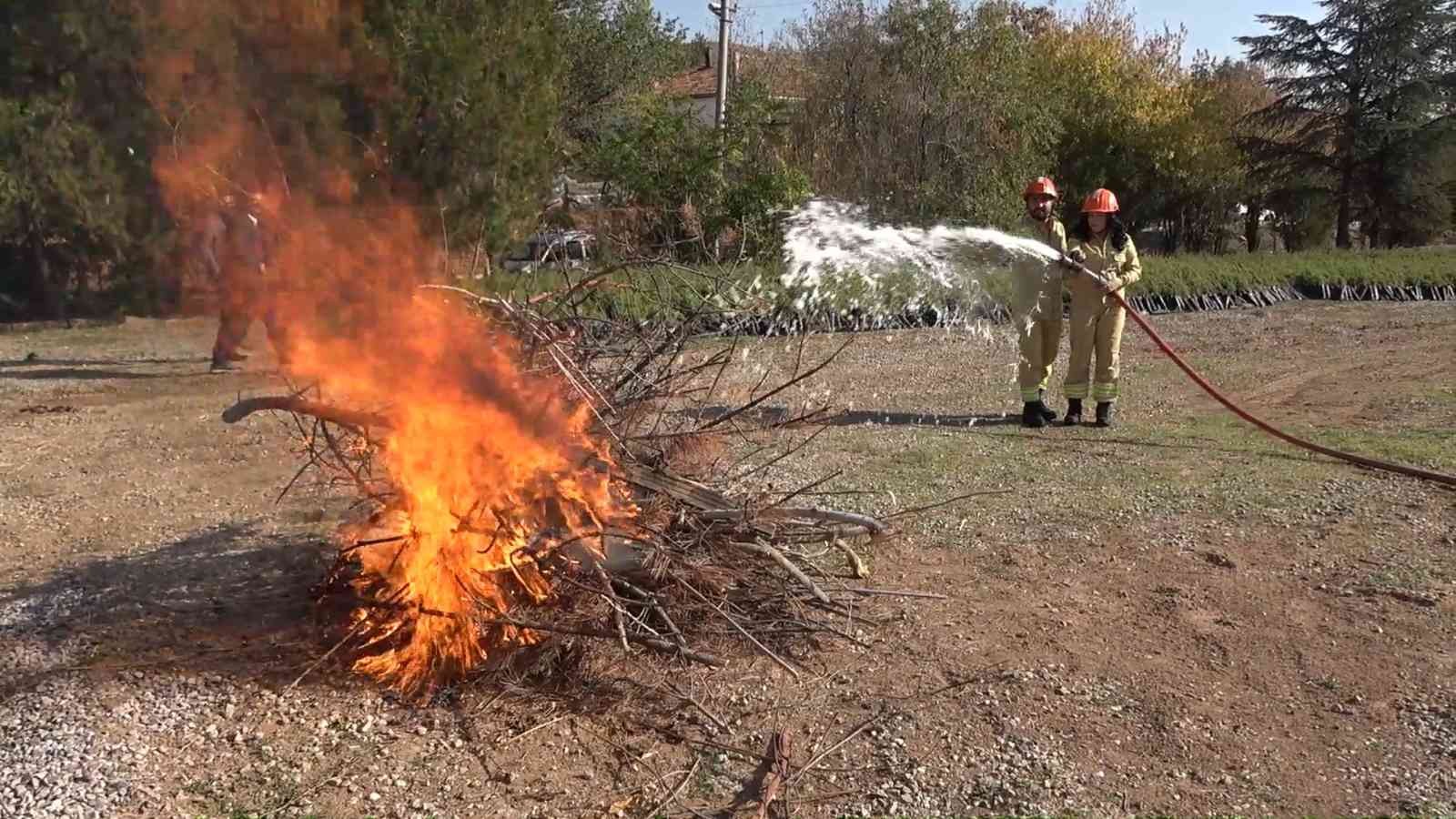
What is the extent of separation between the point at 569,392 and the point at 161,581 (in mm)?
2366

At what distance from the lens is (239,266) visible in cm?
585

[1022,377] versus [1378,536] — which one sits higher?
[1022,377]

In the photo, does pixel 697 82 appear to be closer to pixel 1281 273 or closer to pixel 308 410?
pixel 1281 273

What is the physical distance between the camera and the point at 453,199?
775 centimetres

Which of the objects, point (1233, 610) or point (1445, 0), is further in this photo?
point (1445, 0)

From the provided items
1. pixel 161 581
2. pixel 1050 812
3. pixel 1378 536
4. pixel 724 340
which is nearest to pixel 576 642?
pixel 1050 812

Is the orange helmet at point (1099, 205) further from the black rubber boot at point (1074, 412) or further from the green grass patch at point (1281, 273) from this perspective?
the green grass patch at point (1281, 273)

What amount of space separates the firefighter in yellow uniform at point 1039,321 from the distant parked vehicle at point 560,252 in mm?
3570

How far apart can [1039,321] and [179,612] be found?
21.1ft

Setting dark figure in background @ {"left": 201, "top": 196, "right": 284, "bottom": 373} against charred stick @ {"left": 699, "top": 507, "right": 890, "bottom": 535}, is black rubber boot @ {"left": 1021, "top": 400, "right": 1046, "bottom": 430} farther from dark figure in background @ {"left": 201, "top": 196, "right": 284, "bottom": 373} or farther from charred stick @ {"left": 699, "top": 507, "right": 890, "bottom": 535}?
dark figure in background @ {"left": 201, "top": 196, "right": 284, "bottom": 373}

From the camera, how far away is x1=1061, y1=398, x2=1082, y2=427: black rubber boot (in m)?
8.62

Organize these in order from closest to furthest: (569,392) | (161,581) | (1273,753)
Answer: (1273,753) → (569,392) → (161,581)

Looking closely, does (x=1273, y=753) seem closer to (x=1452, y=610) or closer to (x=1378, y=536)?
(x=1452, y=610)

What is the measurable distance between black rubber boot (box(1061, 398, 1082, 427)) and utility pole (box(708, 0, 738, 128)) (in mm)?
11536
